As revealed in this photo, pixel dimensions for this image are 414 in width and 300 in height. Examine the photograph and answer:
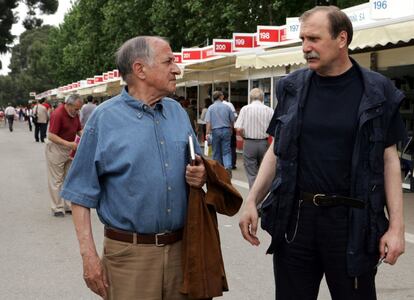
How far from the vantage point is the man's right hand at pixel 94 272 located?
9.44ft

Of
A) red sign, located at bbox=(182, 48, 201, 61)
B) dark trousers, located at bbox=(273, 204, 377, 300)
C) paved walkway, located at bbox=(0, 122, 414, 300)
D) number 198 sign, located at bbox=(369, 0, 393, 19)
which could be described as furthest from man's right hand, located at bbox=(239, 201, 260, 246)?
red sign, located at bbox=(182, 48, 201, 61)

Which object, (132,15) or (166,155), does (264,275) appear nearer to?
(166,155)

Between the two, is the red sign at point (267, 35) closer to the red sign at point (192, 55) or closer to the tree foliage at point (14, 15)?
the red sign at point (192, 55)

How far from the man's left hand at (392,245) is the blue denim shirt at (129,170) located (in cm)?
89

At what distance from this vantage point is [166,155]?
115 inches

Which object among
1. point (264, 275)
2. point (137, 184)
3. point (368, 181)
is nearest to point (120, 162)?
point (137, 184)

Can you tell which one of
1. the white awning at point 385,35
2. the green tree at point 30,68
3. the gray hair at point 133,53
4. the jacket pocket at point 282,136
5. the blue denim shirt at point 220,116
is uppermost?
the gray hair at point 133,53

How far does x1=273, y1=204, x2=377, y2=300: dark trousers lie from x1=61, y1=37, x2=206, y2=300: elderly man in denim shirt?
1.56 ft

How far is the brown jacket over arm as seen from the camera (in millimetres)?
2920

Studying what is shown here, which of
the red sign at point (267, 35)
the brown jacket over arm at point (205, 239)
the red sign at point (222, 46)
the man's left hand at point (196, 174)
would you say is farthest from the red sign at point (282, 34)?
the man's left hand at point (196, 174)

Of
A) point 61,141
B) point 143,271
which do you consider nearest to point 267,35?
point 61,141

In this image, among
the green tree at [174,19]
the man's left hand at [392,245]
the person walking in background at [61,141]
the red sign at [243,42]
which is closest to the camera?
the man's left hand at [392,245]

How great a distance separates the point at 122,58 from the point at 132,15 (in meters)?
33.7

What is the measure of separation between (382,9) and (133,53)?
8182 millimetres
